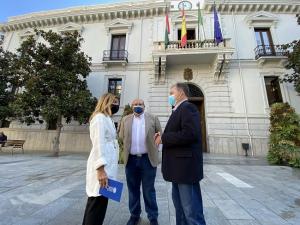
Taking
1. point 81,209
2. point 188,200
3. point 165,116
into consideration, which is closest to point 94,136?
point 188,200

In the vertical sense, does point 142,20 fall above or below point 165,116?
above

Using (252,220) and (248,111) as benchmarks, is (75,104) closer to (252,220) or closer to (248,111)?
(252,220)

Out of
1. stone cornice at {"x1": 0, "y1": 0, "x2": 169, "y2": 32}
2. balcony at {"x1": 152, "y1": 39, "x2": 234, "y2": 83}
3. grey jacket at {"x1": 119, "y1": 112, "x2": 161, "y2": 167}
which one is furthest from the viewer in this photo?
stone cornice at {"x1": 0, "y1": 0, "x2": 169, "y2": 32}

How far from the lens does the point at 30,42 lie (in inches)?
460

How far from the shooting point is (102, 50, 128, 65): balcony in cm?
1439

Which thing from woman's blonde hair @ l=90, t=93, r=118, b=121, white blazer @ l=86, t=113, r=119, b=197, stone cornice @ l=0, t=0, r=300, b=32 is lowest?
white blazer @ l=86, t=113, r=119, b=197

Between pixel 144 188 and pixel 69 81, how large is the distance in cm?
1046

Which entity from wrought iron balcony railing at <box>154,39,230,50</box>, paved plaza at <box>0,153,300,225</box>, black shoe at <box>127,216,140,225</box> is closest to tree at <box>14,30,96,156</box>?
wrought iron balcony railing at <box>154,39,230,50</box>

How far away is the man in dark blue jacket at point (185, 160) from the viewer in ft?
6.41

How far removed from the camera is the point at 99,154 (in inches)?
75.7

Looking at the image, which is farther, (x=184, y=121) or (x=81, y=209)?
(x=81, y=209)

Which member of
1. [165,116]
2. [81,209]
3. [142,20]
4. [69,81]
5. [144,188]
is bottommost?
[81,209]

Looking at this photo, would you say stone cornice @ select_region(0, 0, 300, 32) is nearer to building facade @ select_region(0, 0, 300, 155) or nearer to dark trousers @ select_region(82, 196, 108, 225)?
building facade @ select_region(0, 0, 300, 155)

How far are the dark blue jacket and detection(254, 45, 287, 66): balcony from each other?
13.4m
